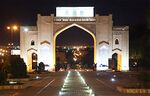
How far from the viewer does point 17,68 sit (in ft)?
171

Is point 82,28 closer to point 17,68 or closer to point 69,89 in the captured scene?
point 17,68

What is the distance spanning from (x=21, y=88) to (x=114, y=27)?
6466 cm

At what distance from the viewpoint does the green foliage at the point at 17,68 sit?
51.5 meters

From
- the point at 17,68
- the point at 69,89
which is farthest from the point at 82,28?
the point at 69,89

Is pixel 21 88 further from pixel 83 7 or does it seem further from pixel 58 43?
pixel 58 43

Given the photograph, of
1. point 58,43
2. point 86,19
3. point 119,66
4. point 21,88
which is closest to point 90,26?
point 86,19

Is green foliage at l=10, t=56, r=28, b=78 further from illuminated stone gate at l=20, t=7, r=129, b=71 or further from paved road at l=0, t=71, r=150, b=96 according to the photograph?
illuminated stone gate at l=20, t=7, r=129, b=71

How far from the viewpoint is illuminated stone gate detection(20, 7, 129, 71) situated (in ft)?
314

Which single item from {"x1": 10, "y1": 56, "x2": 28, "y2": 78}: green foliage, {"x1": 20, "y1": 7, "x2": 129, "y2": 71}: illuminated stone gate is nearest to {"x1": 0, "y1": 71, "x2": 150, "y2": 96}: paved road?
{"x1": 10, "y1": 56, "x2": 28, "y2": 78}: green foliage

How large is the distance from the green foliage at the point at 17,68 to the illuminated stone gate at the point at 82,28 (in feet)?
137

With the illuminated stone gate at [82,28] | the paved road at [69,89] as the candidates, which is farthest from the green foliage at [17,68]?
the illuminated stone gate at [82,28]

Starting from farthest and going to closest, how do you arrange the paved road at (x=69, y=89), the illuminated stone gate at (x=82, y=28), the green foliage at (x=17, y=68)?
the illuminated stone gate at (x=82, y=28) < the green foliage at (x=17, y=68) < the paved road at (x=69, y=89)

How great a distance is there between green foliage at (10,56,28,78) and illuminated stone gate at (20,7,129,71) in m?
41.8

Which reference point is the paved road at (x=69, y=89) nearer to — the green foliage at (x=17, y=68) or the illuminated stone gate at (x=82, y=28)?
the green foliage at (x=17, y=68)
